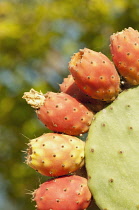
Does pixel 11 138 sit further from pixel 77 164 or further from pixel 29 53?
pixel 77 164

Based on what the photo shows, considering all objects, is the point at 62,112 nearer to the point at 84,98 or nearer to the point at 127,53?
the point at 84,98

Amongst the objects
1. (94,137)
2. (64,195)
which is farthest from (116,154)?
(64,195)

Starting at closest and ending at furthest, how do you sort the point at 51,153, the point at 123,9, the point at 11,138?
the point at 51,153 < the point at 123,9 < the point at 11,138

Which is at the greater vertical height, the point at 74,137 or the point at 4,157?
the point at 74,137

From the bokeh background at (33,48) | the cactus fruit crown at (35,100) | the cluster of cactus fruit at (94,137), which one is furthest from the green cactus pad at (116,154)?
the bokeh background at (33,48)

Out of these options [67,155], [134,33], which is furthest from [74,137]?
[134,33]

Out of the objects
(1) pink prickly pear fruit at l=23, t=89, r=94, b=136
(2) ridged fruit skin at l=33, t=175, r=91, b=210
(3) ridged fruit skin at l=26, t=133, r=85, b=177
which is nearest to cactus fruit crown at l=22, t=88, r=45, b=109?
(1) pink prickly pear fruit at l=23, t=89, r=94, b=136
